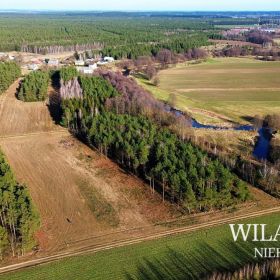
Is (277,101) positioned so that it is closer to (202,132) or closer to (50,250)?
(202,132)

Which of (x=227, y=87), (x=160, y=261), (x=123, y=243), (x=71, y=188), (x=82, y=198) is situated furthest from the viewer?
(x=227, y=87)

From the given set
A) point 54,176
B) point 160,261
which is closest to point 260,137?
point 54,176

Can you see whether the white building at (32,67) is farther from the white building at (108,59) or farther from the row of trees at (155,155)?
the row of trees at (155,155)

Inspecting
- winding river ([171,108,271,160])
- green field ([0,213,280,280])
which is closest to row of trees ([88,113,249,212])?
green field ([0,213,280,280])

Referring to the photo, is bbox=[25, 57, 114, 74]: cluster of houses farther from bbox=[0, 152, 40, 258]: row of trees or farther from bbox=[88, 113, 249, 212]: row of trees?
bbox=[0, 152, 40, 258]: row of trees

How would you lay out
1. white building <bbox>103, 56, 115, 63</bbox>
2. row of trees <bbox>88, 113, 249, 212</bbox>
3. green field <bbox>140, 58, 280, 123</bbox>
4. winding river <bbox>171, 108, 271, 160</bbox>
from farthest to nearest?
1. white building <bbox>103, 56, 115, 63</bbox>
2. green field <bbox>140, 58, 280, 123</bbox>
3. winding river <bbox>171, 108, 271, 160</bbox>
4. row of trees <bbox>88, 113, 249, 212</bbox>

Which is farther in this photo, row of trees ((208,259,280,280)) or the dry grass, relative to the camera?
the dry grass

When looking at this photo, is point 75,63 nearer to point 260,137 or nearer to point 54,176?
point 260,137
